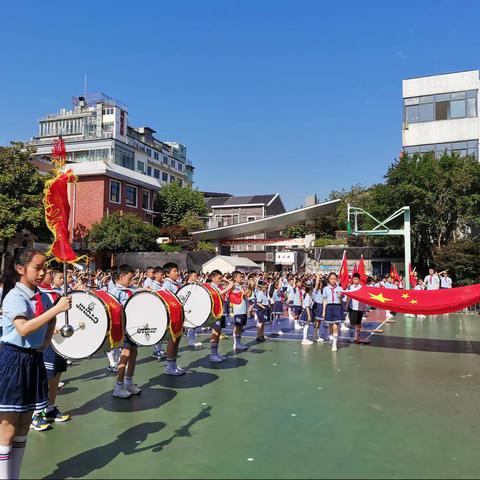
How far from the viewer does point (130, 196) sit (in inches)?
1538

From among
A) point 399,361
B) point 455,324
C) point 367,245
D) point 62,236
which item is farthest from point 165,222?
point 62,236

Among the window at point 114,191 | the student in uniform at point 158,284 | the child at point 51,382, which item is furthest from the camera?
the window at point 114,191

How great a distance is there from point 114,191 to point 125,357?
32320mm

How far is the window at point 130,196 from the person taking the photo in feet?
126

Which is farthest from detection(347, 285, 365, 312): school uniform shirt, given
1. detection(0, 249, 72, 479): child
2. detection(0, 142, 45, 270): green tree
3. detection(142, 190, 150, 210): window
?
detection(142, 190, 150, 210): window

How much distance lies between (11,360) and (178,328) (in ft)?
11.0

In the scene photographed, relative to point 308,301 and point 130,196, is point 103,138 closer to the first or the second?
point 130,196

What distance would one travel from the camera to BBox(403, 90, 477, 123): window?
1158 inches

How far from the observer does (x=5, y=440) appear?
3.23 metres

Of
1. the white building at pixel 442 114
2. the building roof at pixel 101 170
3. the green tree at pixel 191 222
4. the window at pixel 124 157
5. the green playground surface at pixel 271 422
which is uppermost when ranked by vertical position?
the window at pixel 124 157

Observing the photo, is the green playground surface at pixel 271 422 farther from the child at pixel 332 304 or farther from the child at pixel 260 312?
the child at pixel 260 312

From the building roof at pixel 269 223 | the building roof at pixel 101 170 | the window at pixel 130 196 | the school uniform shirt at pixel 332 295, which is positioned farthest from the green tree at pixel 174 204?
the school uniform shirt at pixel 332 295

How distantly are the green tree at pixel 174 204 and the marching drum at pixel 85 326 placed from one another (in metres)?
40.3

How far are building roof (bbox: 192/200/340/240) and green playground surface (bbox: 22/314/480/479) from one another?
1022 inches
